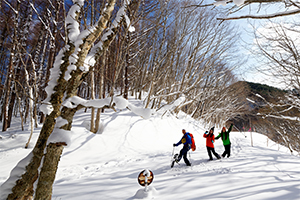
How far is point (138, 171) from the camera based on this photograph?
15.7ft

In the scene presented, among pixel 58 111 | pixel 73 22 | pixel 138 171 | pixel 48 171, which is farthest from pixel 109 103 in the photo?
pixel 138 171

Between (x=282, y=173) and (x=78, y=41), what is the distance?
19.4ft

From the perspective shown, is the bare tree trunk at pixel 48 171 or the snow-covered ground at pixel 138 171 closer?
the bare tree trunk at pixel 48 171

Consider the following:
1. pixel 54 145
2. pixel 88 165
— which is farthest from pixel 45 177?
pixel 88 165

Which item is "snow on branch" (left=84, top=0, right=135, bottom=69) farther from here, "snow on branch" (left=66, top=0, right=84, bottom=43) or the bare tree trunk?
the bare tree trunk

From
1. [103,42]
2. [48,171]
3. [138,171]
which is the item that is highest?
[103,42]

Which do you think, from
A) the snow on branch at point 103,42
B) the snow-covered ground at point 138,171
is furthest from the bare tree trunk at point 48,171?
the snow on branch at point 103,42

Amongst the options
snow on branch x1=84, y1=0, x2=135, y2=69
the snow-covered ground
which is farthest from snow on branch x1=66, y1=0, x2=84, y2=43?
the snow-covered ground

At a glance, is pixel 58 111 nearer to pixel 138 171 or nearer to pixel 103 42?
pixel 103 42

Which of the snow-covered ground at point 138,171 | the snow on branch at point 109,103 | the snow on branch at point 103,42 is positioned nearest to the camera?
the snow on branch at point 109,103

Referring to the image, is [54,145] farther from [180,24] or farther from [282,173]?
[180,24]

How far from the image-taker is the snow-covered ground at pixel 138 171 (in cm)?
311

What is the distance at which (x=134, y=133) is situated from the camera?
8102 mm

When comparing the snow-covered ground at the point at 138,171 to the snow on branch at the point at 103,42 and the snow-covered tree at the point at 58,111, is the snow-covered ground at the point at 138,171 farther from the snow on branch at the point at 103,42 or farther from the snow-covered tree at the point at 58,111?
the snow on branch at the point at 103,42
